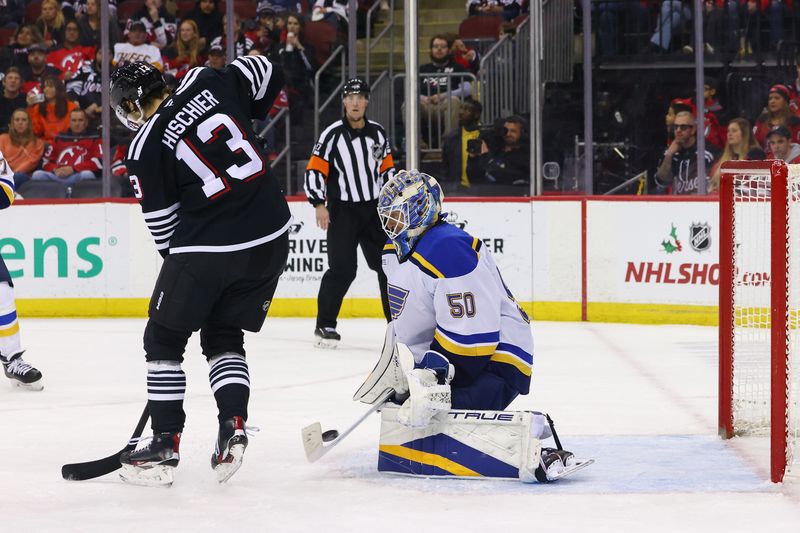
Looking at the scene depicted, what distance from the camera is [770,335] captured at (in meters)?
3.41

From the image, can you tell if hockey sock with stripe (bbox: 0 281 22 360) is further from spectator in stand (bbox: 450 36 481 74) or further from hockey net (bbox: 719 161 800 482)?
spectator in stand (bbox: 450 36 481 74)

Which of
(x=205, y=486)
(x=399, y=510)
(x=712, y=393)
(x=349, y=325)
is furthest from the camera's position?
(x=349, y=325)

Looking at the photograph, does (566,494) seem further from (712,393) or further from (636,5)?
(636,5)

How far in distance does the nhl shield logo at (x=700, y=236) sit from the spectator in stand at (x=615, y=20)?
1.81 m

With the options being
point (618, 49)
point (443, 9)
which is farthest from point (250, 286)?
point (443, 9)

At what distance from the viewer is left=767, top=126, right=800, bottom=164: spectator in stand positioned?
24.4ft

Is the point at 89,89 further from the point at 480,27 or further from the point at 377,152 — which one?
the point at 377,152

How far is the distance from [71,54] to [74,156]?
99 centimetres

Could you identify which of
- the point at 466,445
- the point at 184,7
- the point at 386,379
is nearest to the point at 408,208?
the point at 386,379

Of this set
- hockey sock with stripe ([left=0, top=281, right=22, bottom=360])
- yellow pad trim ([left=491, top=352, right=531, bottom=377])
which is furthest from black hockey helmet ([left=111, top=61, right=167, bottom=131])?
hockey sock with stripe ([left=0, top=281, right=22, bottom=360])

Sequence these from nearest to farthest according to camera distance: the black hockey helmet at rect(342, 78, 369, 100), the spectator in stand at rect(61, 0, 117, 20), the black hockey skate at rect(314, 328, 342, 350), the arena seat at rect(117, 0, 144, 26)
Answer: the black hockey helmet at rect(342, 78, 369, 100) < the black hockey skate at rect(314, 328, 342, 350) < the spectator in stand at rect(61, 0, 117, 20) < the arena seat at rect(117, 0, 144, 26)

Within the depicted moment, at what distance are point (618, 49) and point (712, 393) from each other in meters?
4.16

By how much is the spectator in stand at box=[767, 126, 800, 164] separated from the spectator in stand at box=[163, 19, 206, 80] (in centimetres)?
402

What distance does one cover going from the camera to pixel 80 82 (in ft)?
28.3
